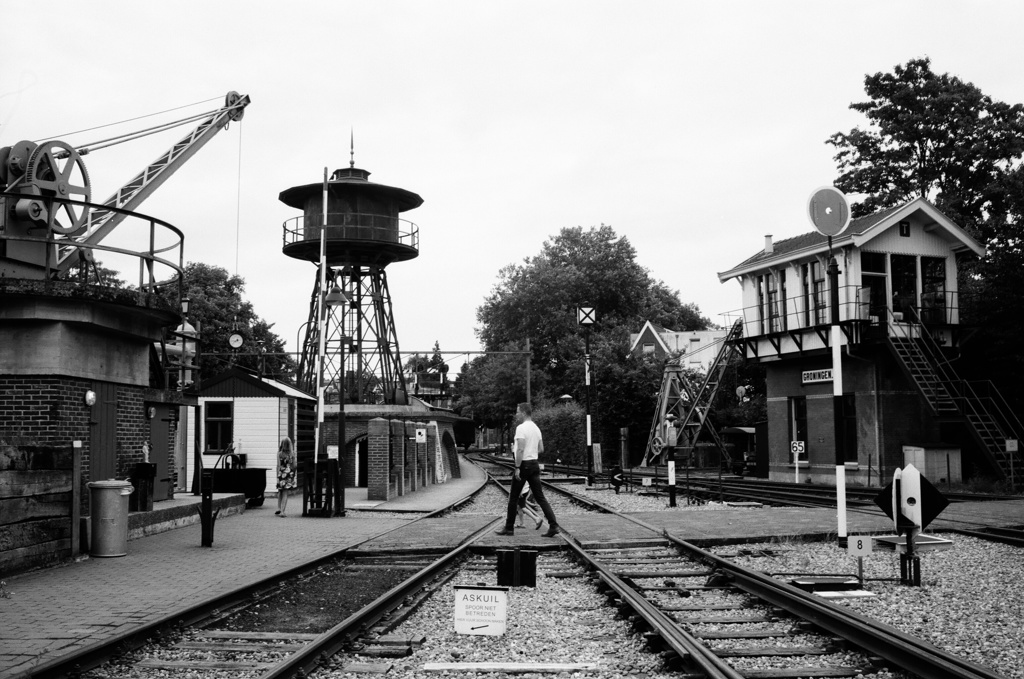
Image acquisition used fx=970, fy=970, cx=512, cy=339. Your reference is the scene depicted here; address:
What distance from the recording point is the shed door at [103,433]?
502 inches

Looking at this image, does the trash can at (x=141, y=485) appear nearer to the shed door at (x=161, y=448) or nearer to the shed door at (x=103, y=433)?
the shed door at (x=103, y=433)

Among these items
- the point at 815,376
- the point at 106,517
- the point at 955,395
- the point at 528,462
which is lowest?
the point at 106,517

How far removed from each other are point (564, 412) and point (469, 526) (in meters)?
33.0

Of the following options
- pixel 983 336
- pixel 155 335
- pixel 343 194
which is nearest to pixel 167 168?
pixel 343 194

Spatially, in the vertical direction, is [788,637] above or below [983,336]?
below

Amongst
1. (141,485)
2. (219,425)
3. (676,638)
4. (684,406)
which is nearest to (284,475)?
(141,485)

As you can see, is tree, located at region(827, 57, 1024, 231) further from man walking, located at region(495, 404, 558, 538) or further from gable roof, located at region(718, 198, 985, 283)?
man walking, located at region(495, 404, 558, 538)

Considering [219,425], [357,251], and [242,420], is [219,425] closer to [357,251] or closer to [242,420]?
[242,420]

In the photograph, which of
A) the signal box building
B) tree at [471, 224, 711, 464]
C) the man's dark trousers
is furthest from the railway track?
tree at [471, 224, 711, 464]

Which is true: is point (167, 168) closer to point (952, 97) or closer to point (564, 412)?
point (564, 412)

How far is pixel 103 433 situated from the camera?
1309cm

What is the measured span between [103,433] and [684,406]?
32070 millimetres

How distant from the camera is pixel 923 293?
2923cm

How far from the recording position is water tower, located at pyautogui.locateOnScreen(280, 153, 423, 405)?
33.5 meters
